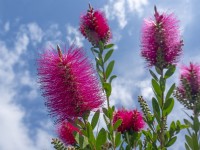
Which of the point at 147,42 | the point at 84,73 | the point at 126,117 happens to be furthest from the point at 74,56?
the point at 126,117

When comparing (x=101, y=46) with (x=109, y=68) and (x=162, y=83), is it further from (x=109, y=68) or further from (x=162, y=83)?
(x=162, y=83)

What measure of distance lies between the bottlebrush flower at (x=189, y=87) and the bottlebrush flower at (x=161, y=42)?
0.62 feet

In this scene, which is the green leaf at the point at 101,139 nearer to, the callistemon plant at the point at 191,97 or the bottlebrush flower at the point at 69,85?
the bottlebrush flower at the point at 69,85

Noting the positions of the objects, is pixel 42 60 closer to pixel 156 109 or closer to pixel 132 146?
pixel 156 109

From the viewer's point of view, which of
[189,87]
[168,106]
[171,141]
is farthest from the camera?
[171,141]

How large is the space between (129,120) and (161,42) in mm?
1075

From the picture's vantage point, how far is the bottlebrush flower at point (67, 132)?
13.8ft

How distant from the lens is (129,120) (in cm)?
473

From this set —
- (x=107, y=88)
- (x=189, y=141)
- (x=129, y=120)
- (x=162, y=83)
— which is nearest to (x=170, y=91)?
(x=162, y=83)

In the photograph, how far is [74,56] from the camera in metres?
3.86

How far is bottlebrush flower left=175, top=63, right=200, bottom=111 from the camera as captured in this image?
12.7 feet

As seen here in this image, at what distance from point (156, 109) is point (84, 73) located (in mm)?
936

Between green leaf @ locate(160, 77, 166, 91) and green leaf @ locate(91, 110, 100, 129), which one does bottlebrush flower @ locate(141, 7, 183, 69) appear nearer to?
green leaf @ locate(160, 77, 166, 91)

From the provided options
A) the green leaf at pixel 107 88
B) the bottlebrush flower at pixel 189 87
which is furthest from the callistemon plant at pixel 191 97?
the green leaf at pixel 107 88
